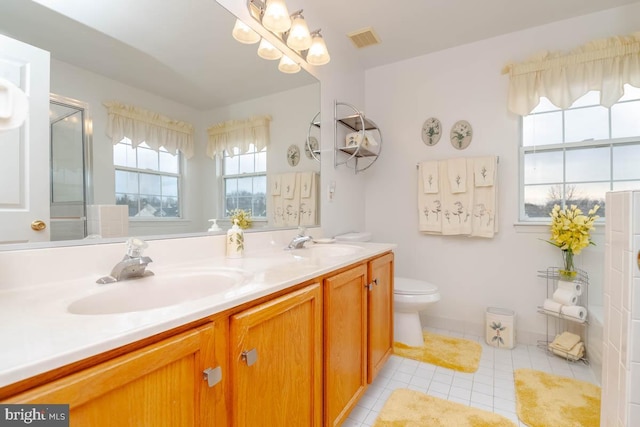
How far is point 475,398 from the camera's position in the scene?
5.19ft

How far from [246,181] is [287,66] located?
83 centimetres

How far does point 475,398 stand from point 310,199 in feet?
4.97

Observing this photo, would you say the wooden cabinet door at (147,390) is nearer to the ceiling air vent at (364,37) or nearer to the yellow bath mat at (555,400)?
the yellow bath mat at (555,400)

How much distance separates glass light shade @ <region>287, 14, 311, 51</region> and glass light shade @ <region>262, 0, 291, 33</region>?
123 mm

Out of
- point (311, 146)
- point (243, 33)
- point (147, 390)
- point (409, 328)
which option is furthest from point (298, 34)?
point (409, 328)

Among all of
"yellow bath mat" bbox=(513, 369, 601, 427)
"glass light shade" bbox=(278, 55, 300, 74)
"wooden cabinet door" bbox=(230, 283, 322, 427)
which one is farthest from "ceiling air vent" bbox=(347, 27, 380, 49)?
"yellow bath mat" bbox=(513, 369, 601, 427)

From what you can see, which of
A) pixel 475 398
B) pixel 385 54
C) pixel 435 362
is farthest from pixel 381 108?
pixel 475 398

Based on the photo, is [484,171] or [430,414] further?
[484,171]

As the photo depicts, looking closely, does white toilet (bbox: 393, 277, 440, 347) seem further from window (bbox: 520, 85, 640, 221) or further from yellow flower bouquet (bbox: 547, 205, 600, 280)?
window (bbox: 520, 85, 640, 221)

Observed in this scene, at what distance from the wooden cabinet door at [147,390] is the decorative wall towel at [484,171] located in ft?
7.54

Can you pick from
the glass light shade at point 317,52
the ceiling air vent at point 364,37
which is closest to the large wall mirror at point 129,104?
the glass light shade at point 317,52

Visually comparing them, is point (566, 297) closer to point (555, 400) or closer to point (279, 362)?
point (555, 400)

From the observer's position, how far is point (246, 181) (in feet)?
5.02

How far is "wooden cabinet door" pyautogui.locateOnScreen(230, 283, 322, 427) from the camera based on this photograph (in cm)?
74
